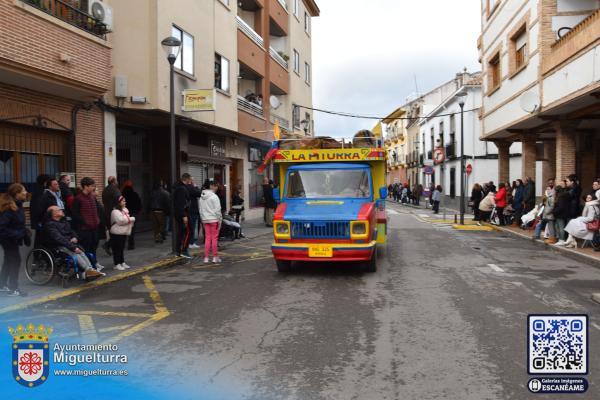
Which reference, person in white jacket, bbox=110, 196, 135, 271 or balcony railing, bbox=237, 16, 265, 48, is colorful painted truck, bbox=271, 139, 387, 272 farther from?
balcony railing, bbox=237, 16, 265, 48

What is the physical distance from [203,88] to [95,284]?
32.6 ft

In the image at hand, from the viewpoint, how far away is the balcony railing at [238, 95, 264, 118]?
70.6 ft

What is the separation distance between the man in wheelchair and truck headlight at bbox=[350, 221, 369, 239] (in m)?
4.47

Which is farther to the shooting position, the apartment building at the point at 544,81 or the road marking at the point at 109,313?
the apartment building at the point at 544,81

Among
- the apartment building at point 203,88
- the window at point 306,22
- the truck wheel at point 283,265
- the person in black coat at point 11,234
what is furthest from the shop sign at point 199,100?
the window at point 306,22

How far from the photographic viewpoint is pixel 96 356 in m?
4.98

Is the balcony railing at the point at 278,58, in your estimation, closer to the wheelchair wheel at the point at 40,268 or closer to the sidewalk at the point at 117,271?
the sidewalk at the point at 117,271

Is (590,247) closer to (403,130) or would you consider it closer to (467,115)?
(467,115)

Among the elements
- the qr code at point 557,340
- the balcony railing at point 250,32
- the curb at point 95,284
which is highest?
the balcony railing at point 250,32

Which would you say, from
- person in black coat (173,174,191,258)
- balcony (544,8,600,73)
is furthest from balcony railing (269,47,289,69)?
person in black coat (173,174,191,258)

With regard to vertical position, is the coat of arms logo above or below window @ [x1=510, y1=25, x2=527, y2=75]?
below

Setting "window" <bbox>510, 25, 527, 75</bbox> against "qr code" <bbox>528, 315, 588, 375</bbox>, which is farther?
"window" <bbox>510, 25, 527, 75</bbox>

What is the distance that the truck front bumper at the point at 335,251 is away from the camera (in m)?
9.45

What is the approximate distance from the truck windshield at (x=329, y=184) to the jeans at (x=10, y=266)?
5.13m
